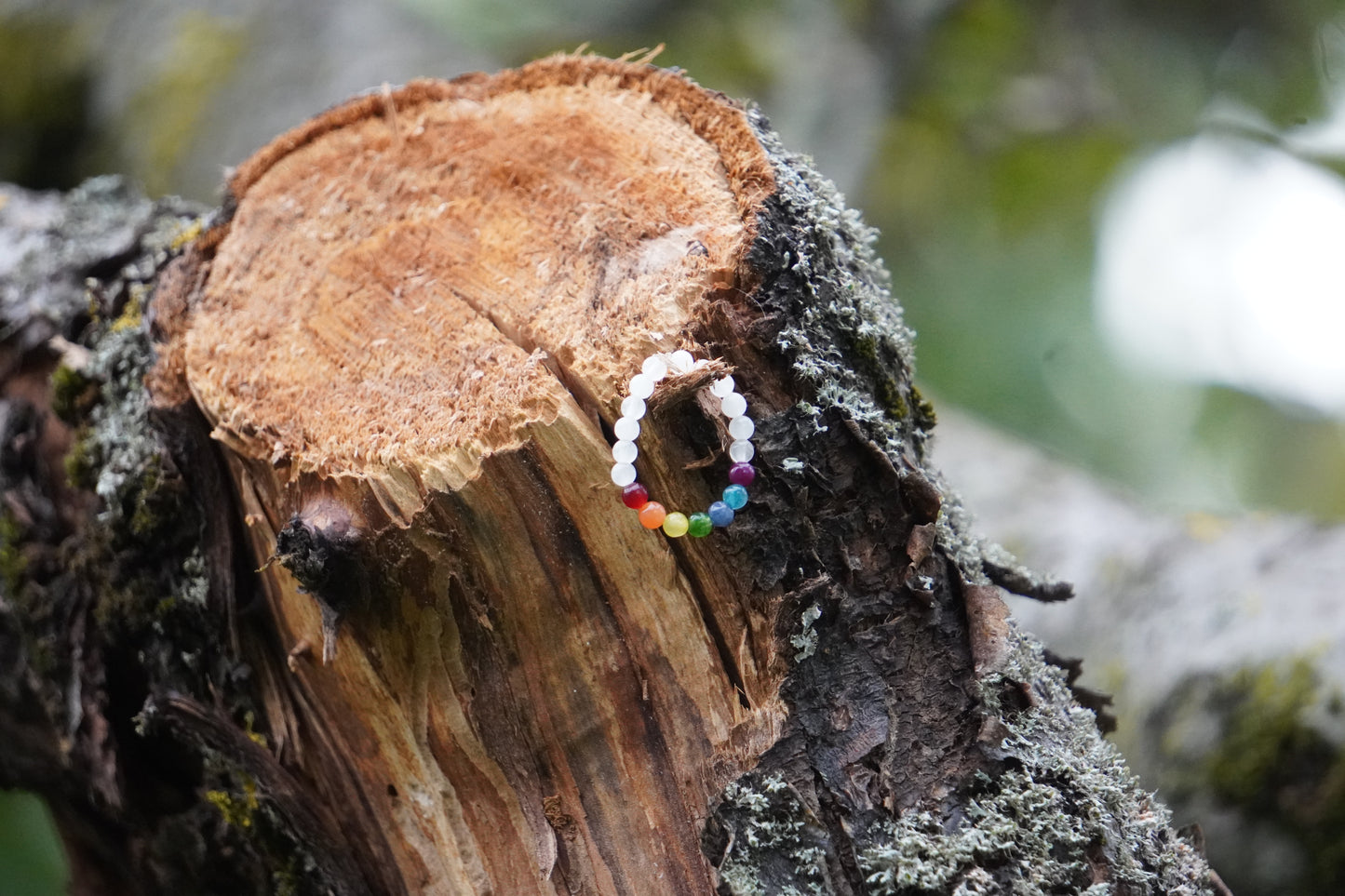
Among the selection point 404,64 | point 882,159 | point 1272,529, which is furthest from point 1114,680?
point 882,159

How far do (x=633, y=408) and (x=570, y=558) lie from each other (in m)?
0.15

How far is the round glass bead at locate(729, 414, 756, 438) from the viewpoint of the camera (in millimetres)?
803

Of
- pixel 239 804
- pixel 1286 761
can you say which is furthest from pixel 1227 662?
pixel 239 804

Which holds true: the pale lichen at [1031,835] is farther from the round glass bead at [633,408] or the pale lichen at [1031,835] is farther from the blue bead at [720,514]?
the round glass bead at [633,408]

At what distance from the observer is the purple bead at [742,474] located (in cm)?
80

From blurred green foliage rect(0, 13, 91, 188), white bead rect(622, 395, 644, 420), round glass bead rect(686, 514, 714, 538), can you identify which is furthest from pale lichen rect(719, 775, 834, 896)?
blurred green foliage rect(0, 13, 91, 188)

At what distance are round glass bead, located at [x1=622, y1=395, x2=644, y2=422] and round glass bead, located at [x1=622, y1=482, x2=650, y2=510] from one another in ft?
0.19

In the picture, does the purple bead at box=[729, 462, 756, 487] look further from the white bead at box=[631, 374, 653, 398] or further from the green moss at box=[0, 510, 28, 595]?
the green moss at box=[0, 510, 28, 595]

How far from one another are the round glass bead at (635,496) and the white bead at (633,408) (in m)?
0.06

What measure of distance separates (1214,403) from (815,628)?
11.9 feet

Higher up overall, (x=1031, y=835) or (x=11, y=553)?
(x=11, y=553)

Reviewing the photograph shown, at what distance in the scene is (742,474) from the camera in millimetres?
804

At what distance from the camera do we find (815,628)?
83 cm

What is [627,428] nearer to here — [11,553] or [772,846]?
[772,846]
